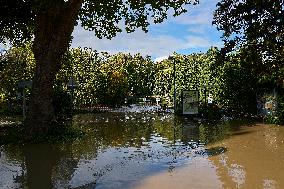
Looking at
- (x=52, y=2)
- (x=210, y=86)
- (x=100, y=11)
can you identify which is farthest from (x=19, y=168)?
(x=210, y=86)

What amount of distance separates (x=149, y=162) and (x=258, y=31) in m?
13.5

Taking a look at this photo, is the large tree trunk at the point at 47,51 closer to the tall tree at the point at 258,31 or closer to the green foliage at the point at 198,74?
the tall tree at the point at 258,31

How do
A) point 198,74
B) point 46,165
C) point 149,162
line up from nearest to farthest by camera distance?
1. point 46,165
2. point 149,162
3. point 198,74

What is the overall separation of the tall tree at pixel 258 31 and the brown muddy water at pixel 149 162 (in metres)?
6.12

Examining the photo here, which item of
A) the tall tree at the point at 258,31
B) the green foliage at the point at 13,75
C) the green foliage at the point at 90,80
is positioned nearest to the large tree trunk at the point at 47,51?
the tall tree at the point at 258,31

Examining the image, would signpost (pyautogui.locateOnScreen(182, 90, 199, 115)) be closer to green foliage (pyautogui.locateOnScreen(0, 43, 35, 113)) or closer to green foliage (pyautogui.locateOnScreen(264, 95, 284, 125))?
green foliage (pyautogui.locateOnScreen(264, 95, 284, 125))

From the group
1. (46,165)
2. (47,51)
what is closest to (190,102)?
(47,51)

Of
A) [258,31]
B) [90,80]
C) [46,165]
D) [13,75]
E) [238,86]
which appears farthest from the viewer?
[90,80]

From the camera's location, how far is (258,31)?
2194cm

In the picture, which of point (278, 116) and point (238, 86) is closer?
point (278, 116)

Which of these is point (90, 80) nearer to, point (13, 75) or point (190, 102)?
point (13, 75)

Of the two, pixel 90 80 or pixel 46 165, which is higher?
pixel 90 80

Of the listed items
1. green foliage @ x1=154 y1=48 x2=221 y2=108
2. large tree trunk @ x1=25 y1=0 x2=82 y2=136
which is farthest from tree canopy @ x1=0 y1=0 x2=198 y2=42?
green foliage @ x1=154 y1=48 x2=221 y2=108

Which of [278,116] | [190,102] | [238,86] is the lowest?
[278,116]
